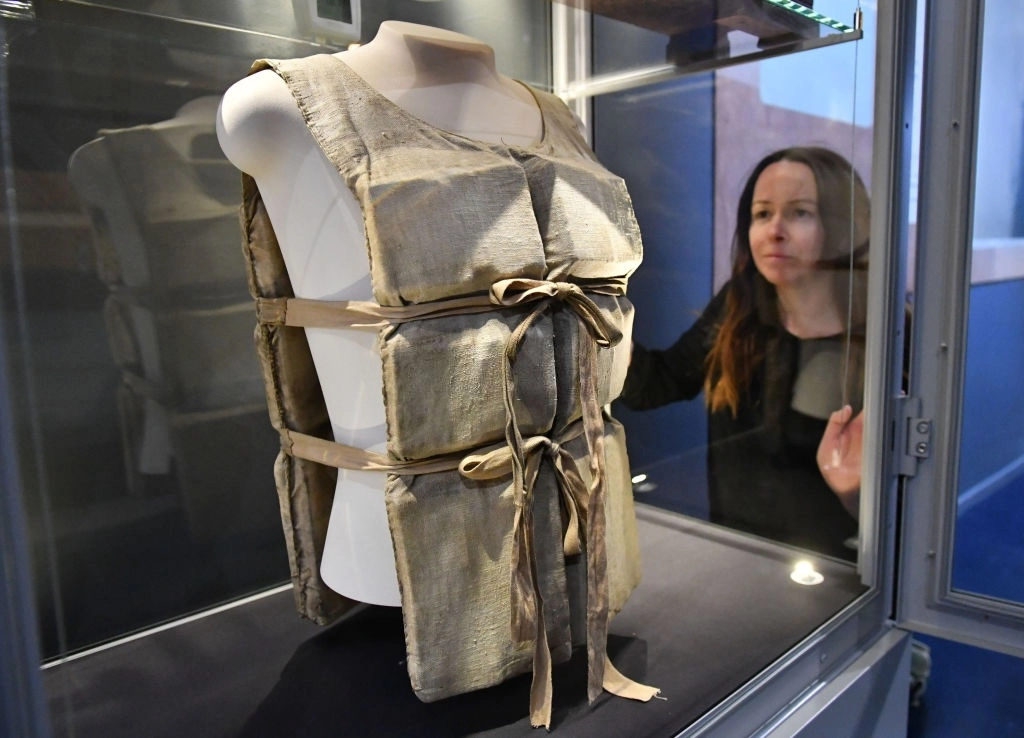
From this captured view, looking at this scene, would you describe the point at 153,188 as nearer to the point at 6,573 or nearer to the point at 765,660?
the point at 6,573

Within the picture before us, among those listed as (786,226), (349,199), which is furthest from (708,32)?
(349,199)

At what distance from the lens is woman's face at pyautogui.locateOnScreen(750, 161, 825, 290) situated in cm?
141

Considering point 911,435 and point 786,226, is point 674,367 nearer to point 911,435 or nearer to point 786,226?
point 786,226

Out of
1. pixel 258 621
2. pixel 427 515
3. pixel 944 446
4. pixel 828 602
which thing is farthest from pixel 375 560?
pixel 944 446

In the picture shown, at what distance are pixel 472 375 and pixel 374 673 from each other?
1.44 ft

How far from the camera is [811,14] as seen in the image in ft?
4.30

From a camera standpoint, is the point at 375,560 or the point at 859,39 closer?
the point at 375,560

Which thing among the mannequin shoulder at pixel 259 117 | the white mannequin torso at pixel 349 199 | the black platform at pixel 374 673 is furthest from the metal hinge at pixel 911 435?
the mannequin shoulder at pixel 259 117

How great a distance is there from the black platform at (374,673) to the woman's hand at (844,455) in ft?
0.49

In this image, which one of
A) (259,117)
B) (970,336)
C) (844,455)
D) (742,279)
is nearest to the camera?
(259,117)

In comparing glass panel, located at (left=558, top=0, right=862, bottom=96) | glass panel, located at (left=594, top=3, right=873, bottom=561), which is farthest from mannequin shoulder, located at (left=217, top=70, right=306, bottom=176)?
glass panel, located at (left=594, top=3, right=873, bottom=561)

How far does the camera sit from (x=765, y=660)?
3.60 feet

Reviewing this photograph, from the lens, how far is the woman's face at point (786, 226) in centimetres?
141

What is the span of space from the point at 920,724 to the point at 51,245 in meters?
1.62
